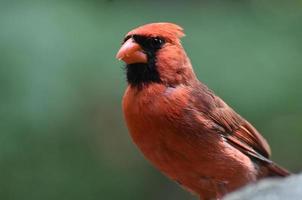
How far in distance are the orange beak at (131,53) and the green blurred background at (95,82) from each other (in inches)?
21.8

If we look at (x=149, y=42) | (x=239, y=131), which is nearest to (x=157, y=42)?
(x=149, y=42)

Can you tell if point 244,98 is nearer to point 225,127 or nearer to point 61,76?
point 225,127

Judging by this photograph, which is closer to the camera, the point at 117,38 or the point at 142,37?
the point at 142,37

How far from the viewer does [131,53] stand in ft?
11.7

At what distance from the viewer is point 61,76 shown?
4109 millimetres

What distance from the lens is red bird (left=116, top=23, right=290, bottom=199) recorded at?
3.55 meters

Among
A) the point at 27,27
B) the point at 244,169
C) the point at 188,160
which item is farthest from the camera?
the point at 27,27

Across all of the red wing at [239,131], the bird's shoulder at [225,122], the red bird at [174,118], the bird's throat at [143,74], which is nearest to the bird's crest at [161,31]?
the red bird at [174,118]

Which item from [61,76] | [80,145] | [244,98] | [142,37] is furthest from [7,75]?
[244,98]

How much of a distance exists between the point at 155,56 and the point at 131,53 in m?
0.13

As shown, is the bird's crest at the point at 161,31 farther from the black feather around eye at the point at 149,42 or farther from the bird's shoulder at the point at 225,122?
the bird's shoulder at the point at 225,122

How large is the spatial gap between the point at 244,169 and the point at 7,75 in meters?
1.13

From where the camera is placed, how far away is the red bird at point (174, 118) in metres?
3.55

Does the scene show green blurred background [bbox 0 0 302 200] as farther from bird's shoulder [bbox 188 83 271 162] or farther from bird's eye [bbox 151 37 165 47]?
bird's eye [bbox 151 37 165 47]
